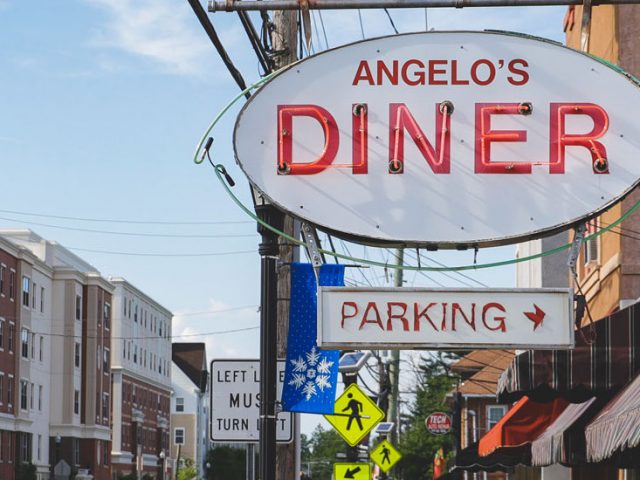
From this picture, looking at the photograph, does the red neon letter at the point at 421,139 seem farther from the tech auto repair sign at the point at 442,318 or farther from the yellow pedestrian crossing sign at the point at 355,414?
the yellow pedestrian crossing sign at the point at 355,414

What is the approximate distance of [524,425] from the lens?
1761cm

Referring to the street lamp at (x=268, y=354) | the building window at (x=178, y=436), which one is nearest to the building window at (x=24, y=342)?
the building window at (x=178, y=436)

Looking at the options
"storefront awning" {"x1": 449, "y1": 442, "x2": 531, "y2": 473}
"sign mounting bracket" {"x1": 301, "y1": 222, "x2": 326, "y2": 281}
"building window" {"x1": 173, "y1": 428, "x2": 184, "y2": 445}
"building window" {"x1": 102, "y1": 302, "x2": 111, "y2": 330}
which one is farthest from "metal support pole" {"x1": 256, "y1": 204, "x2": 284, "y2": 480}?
"building window" {"x1": 173, "y1": 428, "x2": 184, "y2": 445}

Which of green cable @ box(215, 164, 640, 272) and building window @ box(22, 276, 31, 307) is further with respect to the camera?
building window @ box(22, 276, 31, 307)

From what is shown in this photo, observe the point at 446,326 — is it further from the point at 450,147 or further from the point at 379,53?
the point at 379,53

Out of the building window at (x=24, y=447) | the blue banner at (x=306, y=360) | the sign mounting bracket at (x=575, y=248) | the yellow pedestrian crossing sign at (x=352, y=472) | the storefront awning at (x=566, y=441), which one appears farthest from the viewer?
the building window at (x=24, y=447)

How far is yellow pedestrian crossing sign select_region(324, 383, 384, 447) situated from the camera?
18.7 meters

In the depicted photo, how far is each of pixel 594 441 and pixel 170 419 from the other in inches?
4122

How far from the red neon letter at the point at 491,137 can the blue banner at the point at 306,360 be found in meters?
1.97

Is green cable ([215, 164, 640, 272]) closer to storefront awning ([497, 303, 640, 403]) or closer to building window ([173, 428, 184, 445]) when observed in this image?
storefront awning ([497, 303, 640, 403])

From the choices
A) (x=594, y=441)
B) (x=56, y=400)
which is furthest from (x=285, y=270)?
(x=56, y=400)

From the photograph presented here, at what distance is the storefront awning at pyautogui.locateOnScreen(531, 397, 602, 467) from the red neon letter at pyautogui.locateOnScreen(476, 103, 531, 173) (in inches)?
271

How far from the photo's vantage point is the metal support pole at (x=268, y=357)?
8484 millimetres

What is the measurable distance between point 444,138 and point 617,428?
429cm
